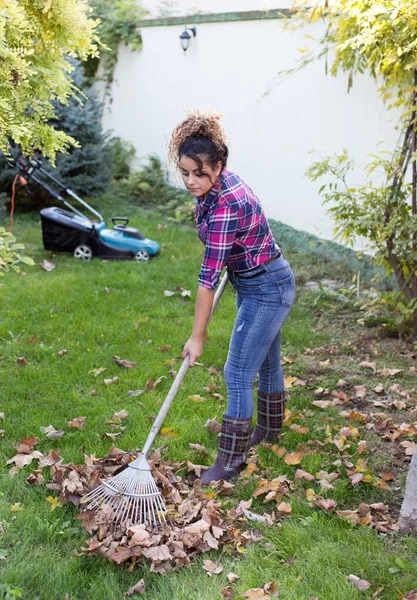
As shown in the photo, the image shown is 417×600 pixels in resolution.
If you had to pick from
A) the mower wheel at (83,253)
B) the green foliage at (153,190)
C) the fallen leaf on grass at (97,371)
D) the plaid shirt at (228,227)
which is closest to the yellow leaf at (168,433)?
the fallen leaf on grass at (97,371)

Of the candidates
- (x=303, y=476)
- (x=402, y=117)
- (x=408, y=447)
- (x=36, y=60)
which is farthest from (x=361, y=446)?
(x=36, y=60)

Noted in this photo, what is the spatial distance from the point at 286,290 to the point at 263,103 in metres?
6.10

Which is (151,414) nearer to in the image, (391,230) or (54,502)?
(54,502)

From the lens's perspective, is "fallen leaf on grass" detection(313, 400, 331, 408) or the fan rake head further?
"fallen leaf on grass" detection(313, 400, 331, 408)

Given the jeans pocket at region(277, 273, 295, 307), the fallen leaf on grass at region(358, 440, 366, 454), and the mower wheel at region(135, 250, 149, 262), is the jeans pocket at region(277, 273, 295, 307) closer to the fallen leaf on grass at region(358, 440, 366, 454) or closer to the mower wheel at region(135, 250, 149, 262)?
the fallen leaf on grass at region(358, 440, 366, 454)

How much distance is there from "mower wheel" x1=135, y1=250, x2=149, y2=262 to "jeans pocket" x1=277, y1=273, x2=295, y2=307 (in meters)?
4.45

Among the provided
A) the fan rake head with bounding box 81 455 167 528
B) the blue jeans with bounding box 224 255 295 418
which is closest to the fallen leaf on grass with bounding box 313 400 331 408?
the blue jeans with bounding box 224 255 295 418

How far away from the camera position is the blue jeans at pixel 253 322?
3.40m

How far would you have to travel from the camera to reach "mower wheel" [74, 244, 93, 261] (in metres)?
7.78

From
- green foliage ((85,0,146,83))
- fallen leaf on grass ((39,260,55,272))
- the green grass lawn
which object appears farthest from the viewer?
green foliage ((85,0,146,83))

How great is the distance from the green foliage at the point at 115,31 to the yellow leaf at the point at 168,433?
886 centimetres

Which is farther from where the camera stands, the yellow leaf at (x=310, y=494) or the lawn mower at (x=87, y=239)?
the lawn mower at (x=87, y=239)

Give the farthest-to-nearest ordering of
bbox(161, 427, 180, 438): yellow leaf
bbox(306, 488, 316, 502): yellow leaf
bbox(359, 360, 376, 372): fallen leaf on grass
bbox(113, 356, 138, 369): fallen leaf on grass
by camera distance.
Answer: bbox(359, 360, 376, 372): fallen leaf on grass → bbox(113, 356, 138, 369): fallen leaf on grass → bbox(161, 427, 180, 438): yellow leaf → bbox(306, 488, 316, 502): yellow leaf

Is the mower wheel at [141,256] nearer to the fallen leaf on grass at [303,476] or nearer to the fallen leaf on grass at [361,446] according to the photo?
the fallen leaf on grass at [361,446]
